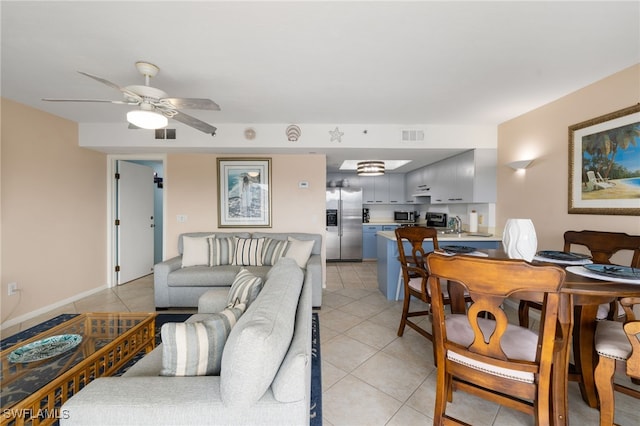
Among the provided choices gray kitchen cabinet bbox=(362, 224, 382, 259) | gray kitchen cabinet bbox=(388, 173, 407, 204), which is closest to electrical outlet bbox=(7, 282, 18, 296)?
gray kitchen cabinet bbox=(362, 224, 382, 259)

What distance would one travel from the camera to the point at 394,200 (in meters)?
6.13

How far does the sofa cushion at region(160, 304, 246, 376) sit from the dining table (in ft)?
4.71

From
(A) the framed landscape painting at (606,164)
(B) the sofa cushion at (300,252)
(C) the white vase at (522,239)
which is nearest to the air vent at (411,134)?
(A) the framed landscape painting at (606,164)

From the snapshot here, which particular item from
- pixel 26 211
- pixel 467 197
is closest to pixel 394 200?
pixel 467 197

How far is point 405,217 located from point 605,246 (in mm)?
4184

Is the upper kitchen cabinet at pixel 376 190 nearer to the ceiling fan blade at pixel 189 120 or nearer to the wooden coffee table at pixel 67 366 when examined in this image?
the ceiling fan blade at pixel 189 120

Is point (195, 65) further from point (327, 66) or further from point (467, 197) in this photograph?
point (467, 197)

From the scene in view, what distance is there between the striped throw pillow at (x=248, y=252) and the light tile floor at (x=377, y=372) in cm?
83

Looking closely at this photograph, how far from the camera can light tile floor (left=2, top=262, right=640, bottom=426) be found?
1486 millimetres

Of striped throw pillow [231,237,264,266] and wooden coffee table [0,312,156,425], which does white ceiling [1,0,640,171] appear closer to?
striped throw pillow [231,237,264,266]

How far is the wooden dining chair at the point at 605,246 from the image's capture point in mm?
1746

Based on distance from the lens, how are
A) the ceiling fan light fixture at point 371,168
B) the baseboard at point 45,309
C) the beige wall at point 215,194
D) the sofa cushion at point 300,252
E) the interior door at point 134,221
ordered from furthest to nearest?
the ceiling fan light fixture at point 371,168 < the interior door at point 134,221 < the beige wall at point 215,194 < the sofa cushion at point 300,252 < the baseboard at point 45,309

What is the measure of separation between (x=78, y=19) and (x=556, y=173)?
4.18 meters

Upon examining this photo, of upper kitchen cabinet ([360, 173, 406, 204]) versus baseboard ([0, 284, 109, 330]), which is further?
upper kitchen cabinet ([360, 173, 406, 204])
